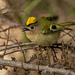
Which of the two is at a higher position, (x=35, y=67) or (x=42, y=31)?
(x=42, y=31)

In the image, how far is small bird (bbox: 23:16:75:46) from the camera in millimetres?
2795

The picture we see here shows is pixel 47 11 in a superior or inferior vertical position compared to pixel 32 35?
superior

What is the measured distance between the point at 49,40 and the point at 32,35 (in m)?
0.34

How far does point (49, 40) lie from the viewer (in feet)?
9.18

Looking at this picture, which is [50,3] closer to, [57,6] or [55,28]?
[57,6]

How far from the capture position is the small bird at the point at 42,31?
2.79 meters

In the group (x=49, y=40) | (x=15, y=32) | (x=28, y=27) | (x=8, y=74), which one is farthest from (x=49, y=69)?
(x=15, y=32)

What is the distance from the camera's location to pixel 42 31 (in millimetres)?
2867

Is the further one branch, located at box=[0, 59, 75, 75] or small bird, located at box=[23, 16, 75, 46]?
small bird, located at box=[23, 16, 75, 46]

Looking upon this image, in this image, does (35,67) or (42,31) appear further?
(42,31)

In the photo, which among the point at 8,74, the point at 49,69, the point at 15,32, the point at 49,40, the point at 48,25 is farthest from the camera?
the point at 15,32

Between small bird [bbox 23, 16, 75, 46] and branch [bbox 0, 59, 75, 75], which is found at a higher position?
small bird [bbox 23, 16, 75, 46]

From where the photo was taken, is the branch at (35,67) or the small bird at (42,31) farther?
the small bird at (42,31)

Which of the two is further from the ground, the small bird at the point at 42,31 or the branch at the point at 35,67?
the small bird at the point at 42,31
